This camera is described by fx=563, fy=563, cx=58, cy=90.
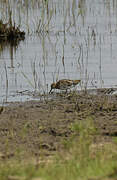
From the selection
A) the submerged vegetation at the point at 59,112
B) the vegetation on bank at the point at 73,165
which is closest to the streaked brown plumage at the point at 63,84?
the submerged vegetation at the point at 59,112

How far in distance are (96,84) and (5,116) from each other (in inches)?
94.7

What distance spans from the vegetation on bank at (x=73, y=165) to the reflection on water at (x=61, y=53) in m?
3.51

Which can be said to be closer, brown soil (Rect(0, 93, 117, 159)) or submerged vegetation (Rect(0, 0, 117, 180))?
submerged vegetation (Rect(0, 0, 117, 180))

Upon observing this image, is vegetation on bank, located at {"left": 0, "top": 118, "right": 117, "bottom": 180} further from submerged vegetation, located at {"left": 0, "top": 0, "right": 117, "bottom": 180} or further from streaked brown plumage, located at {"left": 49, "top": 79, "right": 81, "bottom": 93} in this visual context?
streaked brown plumage, located at {"left": 49, "top": 79, "right": 81, "bottom": 93}

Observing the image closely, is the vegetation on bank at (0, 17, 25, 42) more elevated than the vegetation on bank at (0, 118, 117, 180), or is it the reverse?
the vegetation on bank at (0, 17, 25, 42)

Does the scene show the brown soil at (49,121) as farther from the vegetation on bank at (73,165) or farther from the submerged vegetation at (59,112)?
the vegetation on bank at (73,165)

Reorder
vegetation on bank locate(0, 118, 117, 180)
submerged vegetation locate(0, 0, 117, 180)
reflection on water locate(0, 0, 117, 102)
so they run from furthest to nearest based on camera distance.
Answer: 1. reflection on water locate(0, 0, 117, 102)
2. submerged vegetation locate(0, 0, 117, 180)
3. vegetation on bank locate(0, 118, 117, 180)

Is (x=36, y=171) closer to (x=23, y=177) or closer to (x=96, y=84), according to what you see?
(x=23, y=177)

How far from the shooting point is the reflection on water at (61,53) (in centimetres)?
971

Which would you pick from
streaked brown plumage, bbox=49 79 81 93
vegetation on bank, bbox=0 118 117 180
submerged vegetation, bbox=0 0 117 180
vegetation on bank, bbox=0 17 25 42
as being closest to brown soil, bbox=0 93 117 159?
submerged vegetation, bbox=0 0 117 180

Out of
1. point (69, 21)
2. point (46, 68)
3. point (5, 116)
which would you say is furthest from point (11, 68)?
point (69, 21)

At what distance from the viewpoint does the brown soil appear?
615 cm

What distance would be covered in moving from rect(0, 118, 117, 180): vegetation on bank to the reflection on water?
3.51 meters

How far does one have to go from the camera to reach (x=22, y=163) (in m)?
5.01
